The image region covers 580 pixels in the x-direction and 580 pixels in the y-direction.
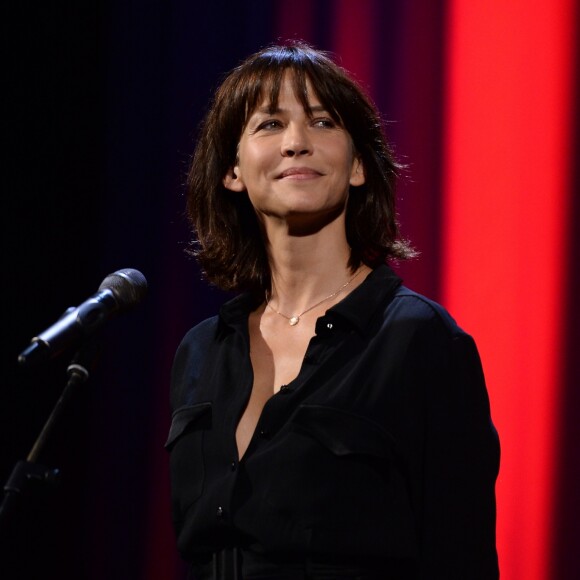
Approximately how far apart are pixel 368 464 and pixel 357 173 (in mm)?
672

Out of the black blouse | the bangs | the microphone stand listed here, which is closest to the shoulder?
the black blouse

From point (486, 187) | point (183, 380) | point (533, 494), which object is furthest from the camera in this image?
point (486, 187)

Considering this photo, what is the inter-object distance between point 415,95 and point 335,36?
0.35m

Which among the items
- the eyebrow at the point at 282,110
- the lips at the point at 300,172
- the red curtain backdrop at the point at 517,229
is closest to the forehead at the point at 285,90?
the eyebrow at the point at 282,110

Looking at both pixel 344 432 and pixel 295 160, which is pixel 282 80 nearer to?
pixel 295 160

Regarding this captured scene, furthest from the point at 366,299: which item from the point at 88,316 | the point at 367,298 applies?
the point at 88,316

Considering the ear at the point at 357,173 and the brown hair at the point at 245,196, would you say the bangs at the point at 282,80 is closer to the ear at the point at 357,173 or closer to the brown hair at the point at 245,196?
the brown hair at the point at 245,196

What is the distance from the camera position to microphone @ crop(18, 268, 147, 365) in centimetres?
133

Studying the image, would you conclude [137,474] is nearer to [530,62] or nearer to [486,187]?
[486,187]

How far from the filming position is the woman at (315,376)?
162cm

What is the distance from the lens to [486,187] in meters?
2.47

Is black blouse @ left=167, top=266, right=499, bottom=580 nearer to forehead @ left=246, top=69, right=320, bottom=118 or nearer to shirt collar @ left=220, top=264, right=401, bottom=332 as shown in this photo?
shirt collar @ left=220, top=264, right=401, bottom=332

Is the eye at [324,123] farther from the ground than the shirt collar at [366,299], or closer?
farther from the ground

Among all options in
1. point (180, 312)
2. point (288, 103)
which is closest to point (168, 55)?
point (180, 312)
